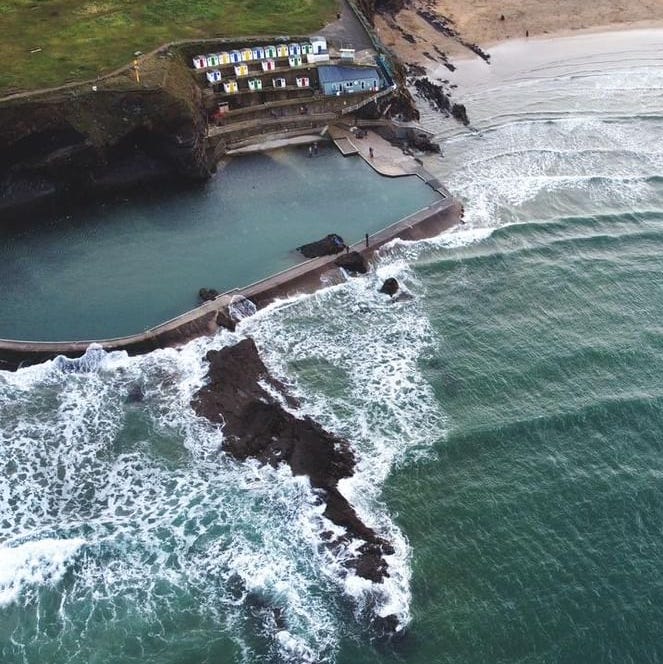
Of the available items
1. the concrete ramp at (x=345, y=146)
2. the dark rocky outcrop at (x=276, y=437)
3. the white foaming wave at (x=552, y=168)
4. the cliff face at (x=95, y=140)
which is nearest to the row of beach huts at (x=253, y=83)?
the cliff face at (x=95, y=140)

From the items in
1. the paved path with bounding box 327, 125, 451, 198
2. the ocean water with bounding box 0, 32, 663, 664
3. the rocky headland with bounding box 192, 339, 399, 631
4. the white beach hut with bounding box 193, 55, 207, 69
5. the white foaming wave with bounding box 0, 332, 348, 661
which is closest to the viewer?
the ocean water with bounding box 0, 32, 663, 664

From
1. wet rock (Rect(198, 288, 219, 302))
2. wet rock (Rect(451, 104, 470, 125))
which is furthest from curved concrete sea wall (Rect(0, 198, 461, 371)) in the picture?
wet rock (Rect(451, 104, 470, 125))

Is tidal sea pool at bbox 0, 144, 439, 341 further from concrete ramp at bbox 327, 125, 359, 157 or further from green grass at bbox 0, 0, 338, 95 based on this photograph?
green grass at bbox 0, 0, 338, 95

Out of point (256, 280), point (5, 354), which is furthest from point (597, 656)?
point (5, 354)

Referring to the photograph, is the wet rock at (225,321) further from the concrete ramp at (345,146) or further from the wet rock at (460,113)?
the wet rock at (460,113)

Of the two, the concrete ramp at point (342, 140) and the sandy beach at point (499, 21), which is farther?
the sandy beach at point (499, 21)

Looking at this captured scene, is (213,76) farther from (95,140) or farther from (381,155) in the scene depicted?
(381,155)
